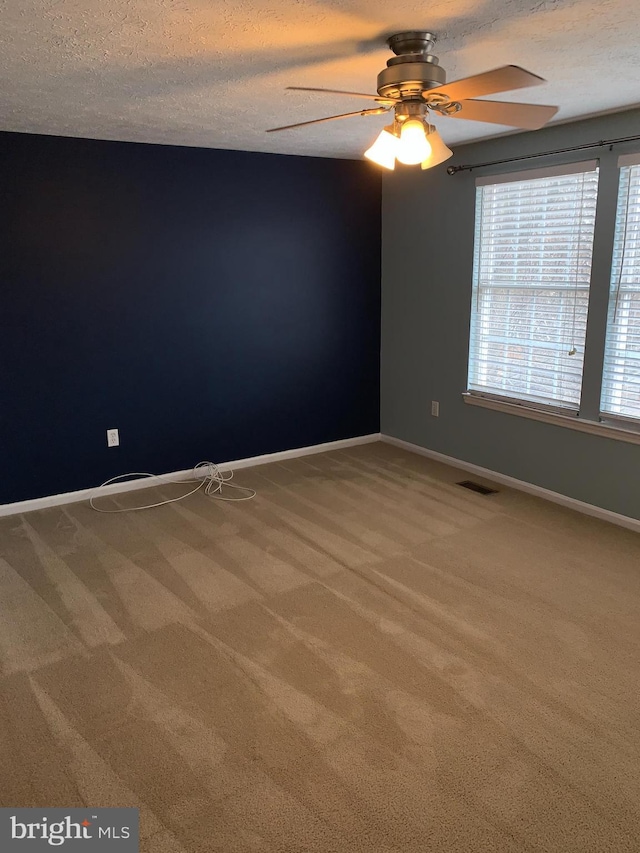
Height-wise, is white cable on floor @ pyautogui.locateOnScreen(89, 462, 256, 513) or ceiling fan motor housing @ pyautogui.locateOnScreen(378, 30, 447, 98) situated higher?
ceiling fan motor housing @ pyautogui.locateOnScreen(378, 30, 447, 98)

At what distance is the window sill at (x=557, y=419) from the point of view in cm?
374

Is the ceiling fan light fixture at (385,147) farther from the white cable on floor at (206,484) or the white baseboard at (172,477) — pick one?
the white baseboard at (172,477)

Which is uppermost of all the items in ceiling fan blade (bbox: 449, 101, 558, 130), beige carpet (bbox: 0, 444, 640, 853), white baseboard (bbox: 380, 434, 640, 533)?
ceiling fan blade (bbox: 449, 101, 558, 130)

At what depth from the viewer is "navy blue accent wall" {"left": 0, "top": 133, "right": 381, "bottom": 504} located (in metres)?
3.98

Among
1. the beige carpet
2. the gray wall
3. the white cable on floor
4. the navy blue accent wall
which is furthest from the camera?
the white cable on floor

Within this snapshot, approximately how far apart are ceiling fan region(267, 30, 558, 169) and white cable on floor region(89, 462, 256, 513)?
2.53 m

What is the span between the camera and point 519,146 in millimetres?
4039

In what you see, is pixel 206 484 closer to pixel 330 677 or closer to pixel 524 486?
pixel 524 486

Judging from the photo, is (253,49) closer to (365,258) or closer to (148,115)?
(148,115)

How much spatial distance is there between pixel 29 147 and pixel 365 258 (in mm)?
2528

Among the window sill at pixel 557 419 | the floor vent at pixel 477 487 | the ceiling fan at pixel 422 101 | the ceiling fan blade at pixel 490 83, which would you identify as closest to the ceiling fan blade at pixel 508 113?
the ceiling fan at pixel 422 101

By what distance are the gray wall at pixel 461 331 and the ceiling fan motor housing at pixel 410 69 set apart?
1618 mm

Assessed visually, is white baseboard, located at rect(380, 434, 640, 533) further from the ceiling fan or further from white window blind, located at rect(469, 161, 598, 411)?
the ceiling fan

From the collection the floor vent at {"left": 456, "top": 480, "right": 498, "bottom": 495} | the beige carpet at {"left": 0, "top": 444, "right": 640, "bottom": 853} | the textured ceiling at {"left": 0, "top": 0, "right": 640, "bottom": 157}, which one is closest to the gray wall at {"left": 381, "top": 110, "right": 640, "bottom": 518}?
the floor vent at {"left": 456, "top": 480, "right": 498, "bottom": 495}
